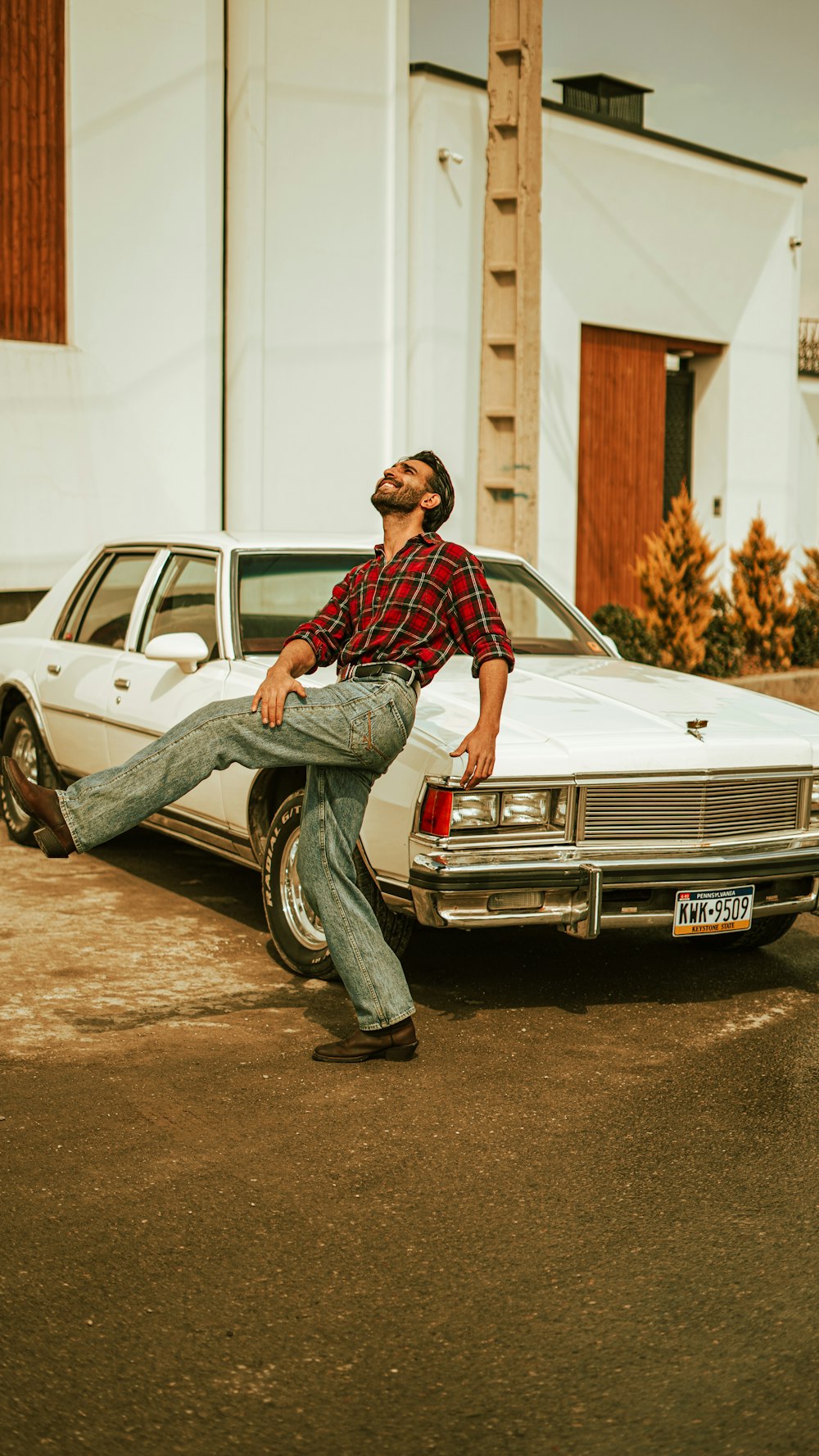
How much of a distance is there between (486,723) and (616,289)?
1295 centimetres

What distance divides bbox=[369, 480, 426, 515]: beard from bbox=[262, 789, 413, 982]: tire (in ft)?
3.92

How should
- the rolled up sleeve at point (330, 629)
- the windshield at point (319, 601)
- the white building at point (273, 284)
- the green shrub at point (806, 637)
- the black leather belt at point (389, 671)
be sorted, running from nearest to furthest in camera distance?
the black leather belt at point (389, 671)
the rolled up sleeve at point (330, 629)
the windshield at point (319, 601)
the white building at point (273, 284)
the green shrub at point (806, 637)

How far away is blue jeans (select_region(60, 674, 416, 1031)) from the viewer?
4820 millimetres

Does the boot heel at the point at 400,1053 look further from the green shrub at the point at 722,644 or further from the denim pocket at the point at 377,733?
the green shrub at the point at 722,644

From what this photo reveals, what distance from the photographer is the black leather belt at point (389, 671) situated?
494 cm

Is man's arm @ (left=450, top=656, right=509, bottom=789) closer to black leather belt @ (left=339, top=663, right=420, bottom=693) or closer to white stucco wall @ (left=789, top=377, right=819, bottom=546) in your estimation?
black leather belt @ (left=339, top=663, right=420, bottom=693)

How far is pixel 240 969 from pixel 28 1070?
4.33 ft

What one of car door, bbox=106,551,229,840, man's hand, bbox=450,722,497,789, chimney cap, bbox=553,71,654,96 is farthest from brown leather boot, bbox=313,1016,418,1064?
chimney cap, bbox=553,71,654,96

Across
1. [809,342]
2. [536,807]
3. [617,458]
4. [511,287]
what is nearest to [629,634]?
[617,458]

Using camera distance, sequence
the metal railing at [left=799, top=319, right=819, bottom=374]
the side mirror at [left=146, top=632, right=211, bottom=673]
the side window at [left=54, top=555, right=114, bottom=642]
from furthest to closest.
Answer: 1. the metal railing at [left=799, top=319, right=819, bottom=374]
2. the side window at [left=54, top=555, right=114, bottom=642]
3. the side mirror at [left=146, top=632, right=211, bottom=673]

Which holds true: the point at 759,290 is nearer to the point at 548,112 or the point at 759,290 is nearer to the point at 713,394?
the point at 713,394

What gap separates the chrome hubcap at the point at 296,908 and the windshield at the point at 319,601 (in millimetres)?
1121

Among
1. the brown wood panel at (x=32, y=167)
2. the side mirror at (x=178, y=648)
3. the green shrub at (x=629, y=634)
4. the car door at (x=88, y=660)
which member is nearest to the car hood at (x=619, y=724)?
the side mirror at (x=178, y=648)

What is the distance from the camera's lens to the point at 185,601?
7293mm
